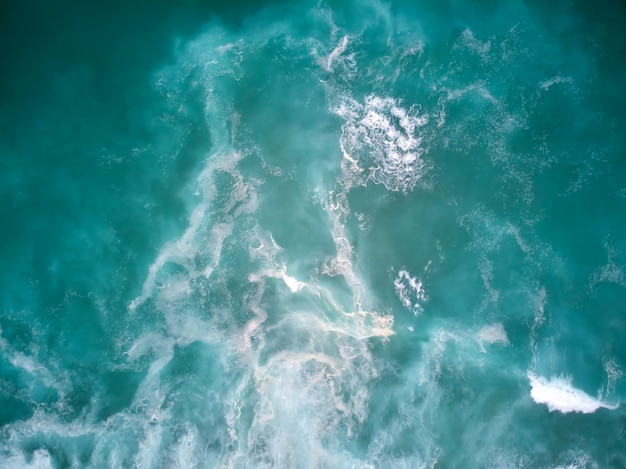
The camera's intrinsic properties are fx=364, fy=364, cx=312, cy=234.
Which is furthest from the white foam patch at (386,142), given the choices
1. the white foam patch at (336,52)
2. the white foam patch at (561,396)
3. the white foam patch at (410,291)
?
the white foam patch at (561,396)

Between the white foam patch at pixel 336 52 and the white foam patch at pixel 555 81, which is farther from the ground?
the white foam patch at pixel 336 52

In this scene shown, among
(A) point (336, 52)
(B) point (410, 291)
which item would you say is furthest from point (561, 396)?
(A) point (336, 52)

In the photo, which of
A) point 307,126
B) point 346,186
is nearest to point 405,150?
point 346,186

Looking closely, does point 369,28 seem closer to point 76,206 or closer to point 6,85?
point 76,206

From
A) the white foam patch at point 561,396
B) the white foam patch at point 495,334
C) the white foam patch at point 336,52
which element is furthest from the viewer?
the white foam patch at point 336,52

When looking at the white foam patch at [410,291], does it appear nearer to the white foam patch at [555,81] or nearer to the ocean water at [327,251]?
the ocean water at [327,251]

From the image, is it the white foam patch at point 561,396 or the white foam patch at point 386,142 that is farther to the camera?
the white foam patch at point 386,142

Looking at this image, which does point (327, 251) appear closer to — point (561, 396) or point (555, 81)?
point (561, 396)

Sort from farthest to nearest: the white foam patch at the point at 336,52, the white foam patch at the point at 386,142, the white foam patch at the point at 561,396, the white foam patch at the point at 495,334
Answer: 1. the white foam patch at the point at 336,52
2. the white foam patch at the point at 386,142
3. the white foam patch at the point at 495,334
4. the white foam patch at the point at 561,396
